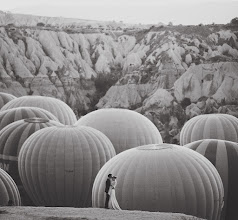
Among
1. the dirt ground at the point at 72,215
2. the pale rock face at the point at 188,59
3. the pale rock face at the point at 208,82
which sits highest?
the dirt ground at the point at 72,215

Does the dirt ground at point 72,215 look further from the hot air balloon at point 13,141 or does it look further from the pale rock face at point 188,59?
the pale rock face at point 188,59

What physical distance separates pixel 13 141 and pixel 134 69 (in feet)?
154

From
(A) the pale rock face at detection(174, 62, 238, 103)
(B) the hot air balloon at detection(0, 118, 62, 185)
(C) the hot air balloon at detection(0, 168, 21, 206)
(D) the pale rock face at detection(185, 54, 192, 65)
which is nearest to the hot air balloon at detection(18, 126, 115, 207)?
(B) the hot air balloon at detection(0, 118, 62, 185)

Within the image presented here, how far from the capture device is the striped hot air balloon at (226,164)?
65.1 ft

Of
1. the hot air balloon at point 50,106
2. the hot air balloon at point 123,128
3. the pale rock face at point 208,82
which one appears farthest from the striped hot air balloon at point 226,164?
the pale rock face at point 208,82

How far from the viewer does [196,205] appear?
684 inches

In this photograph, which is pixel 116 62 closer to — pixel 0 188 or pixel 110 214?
pixel 0 188

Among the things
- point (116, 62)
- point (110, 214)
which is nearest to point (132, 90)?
point (116, 62)

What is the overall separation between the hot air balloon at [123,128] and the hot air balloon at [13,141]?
2477mm

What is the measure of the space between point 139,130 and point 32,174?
5942 mm

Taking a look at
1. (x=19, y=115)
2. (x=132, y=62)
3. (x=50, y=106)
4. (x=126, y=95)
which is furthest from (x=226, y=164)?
(x=132, y=62)

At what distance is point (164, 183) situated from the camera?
17.1 meters

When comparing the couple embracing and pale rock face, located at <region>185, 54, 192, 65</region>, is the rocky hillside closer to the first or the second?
pale rock face, located at <region>185, 54, 192, 65</region>

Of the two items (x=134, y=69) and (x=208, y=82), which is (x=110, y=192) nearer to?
(x=208, y=82)
